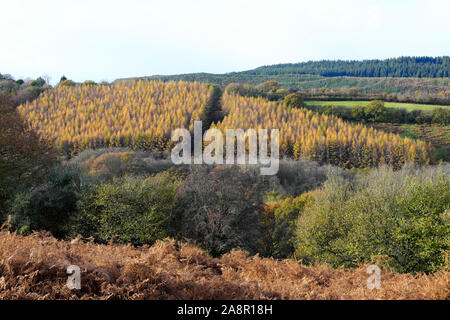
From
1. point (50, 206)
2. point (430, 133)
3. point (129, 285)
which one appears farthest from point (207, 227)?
point (430, 133)

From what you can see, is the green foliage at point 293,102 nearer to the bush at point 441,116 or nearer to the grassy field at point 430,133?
the grassy field at point 430,133

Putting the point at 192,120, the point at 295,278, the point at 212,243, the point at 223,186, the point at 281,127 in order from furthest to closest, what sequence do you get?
the point at 192,120 < the point at 281,127 < the point at 223,186 < the point at 212,243 < the point at 295,278

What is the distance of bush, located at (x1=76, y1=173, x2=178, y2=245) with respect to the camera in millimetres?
21094

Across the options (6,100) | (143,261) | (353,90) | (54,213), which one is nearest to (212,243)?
(54,213)

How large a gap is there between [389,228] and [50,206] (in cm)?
2079

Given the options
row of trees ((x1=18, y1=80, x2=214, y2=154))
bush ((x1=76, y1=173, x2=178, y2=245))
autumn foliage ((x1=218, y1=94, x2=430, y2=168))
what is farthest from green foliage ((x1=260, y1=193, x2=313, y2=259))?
row of trees ((x1=18, y1=80, x2=214, y2=154))

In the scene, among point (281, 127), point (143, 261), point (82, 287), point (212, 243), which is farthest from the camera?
point (281, 127)

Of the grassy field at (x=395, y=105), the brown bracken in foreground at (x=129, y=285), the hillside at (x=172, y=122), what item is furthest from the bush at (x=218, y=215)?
the grassy field at (x=395, y=105)

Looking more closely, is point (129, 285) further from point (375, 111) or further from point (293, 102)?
point (375, 111)

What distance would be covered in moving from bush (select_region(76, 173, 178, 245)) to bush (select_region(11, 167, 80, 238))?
1108 millimetres

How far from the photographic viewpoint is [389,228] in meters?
18.0

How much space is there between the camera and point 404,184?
21.5 meters
